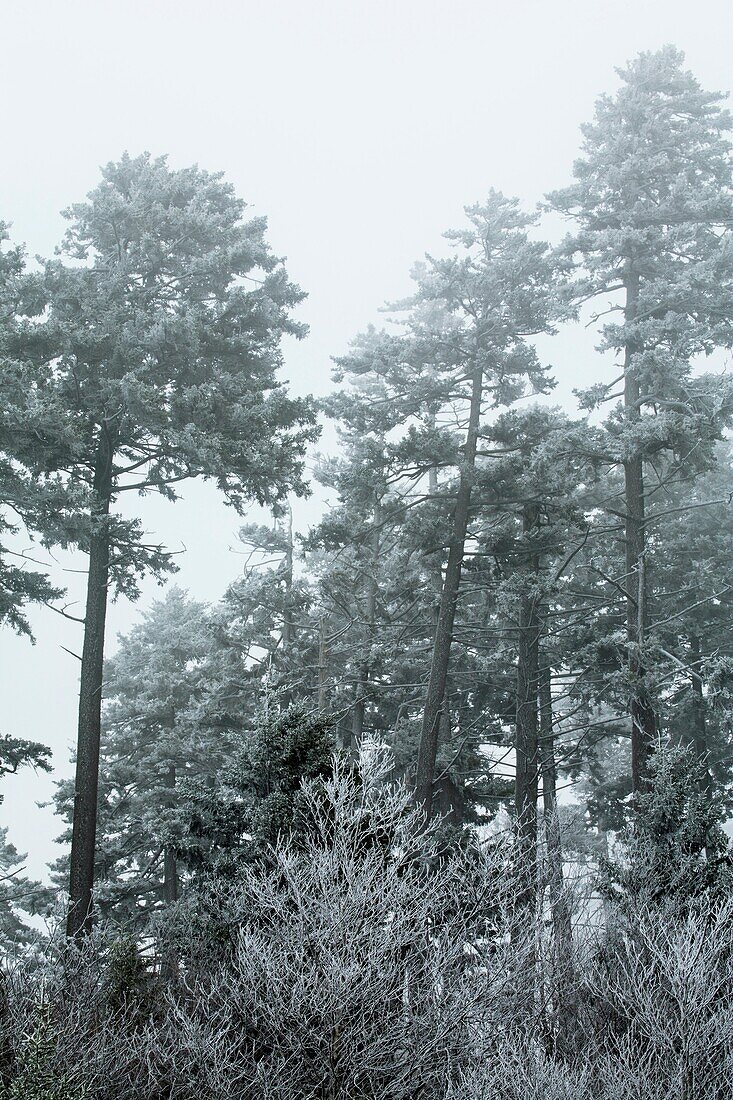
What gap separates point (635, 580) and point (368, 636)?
8136 millimetres

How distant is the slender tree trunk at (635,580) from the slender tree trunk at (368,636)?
5.74 m

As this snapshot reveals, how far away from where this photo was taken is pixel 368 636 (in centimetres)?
2692

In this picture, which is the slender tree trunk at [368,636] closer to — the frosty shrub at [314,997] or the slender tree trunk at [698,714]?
the slender tree trunk at [698,714]

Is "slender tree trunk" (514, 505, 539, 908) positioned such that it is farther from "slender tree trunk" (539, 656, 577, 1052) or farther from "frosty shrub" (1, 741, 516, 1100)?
"frosty shrub" (1, 741, 516, 1100)

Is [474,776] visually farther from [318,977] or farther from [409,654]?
[318,977]

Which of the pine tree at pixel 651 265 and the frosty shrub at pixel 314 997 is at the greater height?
the pine tree at pixel 651 265

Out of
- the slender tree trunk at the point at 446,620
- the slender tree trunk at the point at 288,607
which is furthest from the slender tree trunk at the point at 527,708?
the slender tree trunk at the point at 288,607

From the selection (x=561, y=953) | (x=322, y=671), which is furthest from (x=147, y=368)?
(x=561, y=953)

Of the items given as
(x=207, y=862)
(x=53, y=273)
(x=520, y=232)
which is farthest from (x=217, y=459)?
(x=520, y=232)

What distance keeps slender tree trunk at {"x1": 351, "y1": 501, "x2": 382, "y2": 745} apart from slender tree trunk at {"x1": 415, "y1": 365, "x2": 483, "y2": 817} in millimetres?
2019

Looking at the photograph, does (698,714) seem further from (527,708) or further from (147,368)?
(147,368)

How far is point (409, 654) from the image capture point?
28.1 m

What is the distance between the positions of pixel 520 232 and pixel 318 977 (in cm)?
1877

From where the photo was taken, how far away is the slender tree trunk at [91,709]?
16062 millimetres
